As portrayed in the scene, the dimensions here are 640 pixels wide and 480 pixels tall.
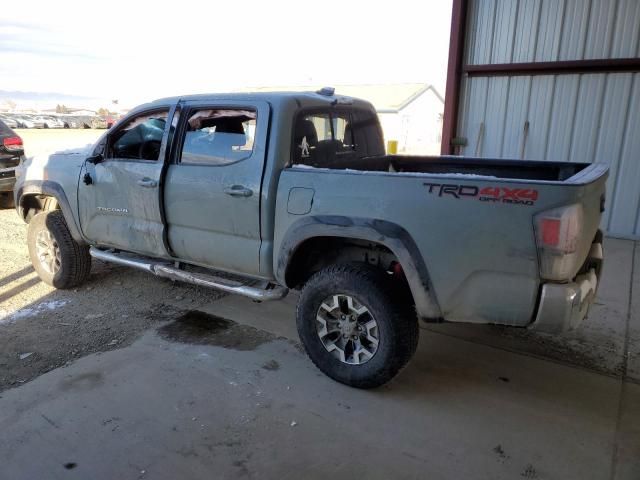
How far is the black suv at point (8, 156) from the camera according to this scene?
8.88 metres

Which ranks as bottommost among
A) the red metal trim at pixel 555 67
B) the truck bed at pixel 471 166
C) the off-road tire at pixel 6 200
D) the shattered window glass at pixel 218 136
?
the off-road tire at pixel 6 200

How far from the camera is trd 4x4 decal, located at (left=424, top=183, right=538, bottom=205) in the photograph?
2.63 m

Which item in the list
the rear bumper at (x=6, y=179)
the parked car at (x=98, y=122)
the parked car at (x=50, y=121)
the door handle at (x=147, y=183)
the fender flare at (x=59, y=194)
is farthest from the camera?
the parked car at (x=98, y=122)

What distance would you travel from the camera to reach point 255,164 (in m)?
3.62

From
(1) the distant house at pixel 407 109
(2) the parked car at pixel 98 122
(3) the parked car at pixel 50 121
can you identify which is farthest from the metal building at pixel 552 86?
(3) the parked car at pixel 50 121

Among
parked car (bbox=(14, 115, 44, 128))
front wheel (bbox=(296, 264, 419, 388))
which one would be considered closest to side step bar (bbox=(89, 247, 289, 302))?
front wheel (bbox=(296, 264, 419, 388))

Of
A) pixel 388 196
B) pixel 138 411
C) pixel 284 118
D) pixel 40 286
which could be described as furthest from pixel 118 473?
pixel 40 286

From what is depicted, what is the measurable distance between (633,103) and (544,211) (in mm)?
6527

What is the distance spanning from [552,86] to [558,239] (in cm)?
671

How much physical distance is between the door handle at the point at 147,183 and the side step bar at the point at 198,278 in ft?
2.36

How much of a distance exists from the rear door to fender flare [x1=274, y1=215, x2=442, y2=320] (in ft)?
1.78

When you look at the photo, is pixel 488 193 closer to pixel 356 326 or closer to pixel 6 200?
pixel 356 326

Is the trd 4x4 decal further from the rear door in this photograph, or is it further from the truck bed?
the rear door

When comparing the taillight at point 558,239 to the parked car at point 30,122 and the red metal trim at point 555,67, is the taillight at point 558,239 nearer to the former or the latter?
the red metal trim at point 555,67
